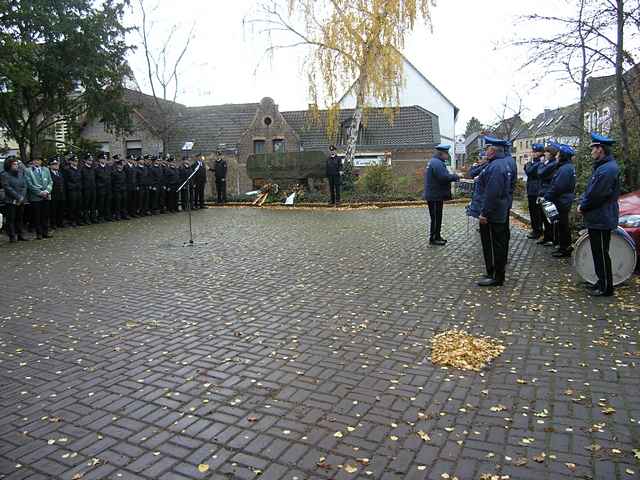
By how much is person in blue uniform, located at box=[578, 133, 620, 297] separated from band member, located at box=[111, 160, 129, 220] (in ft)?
48.6

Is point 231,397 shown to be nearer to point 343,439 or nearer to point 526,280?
point 343,439

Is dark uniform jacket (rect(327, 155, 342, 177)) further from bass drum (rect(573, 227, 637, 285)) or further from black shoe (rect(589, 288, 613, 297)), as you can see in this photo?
black shoe (rect(589, 288, 613, 297))

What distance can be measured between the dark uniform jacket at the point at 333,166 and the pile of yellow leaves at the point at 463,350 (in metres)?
15.8

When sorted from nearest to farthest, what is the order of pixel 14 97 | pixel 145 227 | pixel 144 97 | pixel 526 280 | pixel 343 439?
pixel 343 439, pixel 526 280, pixel 145 227, pixel 14 97, pixel 144 97

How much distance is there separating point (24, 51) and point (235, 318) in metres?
16.1

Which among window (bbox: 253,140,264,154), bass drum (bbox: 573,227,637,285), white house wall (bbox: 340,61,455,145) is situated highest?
white house wall (bbox: 340,61,455,145)

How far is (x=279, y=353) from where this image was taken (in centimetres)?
505

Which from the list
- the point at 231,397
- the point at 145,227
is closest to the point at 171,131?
the point at 145,227

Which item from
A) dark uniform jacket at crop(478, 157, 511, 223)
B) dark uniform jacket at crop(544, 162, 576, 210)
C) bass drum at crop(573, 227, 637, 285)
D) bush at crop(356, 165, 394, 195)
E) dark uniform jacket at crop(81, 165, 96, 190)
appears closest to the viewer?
bass drum at crop(573, 227, 637, 285)

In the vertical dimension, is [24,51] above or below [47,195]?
above

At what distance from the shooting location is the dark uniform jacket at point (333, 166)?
20.8 metres

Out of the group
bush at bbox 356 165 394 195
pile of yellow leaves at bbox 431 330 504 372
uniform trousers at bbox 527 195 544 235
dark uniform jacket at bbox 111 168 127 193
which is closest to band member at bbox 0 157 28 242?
dark uniform jacket at bbox 111 168 127 193

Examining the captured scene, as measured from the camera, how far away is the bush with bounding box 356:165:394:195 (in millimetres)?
22375

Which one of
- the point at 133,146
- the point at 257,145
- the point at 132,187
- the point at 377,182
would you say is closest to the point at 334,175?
the point at 377,182
